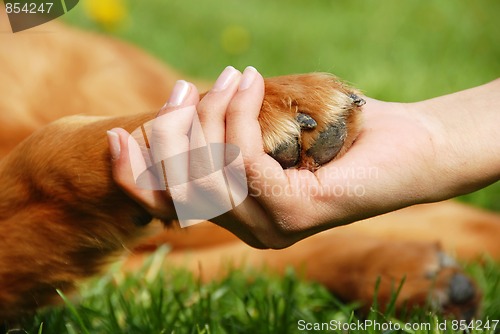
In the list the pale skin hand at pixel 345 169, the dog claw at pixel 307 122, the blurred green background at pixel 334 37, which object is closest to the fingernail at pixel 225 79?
the pale skin hand at pixel 345 169

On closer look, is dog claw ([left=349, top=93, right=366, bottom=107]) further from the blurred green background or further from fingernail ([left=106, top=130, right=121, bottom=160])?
the blurred green background

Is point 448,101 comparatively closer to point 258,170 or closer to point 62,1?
point 258,170

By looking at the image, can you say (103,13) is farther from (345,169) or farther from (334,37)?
(345,169)

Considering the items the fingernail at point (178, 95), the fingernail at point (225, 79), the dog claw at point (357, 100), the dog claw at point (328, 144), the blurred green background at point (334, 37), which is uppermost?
the fingernail at point (225, 79)

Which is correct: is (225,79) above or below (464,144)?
above

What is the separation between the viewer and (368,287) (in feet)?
6.02

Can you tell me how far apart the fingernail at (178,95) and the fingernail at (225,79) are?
52mm

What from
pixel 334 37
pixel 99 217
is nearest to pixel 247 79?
pixel 99 217

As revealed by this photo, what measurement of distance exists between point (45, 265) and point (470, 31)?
3.92 meters

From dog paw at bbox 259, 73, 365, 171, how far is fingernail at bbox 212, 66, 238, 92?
0.24ft

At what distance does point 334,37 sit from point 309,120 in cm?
366

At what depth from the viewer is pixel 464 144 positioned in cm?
128

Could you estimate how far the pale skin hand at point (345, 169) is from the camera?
1124mm

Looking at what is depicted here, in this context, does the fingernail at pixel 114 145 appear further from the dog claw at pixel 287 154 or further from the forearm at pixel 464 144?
the forearm at pixel 464 144
